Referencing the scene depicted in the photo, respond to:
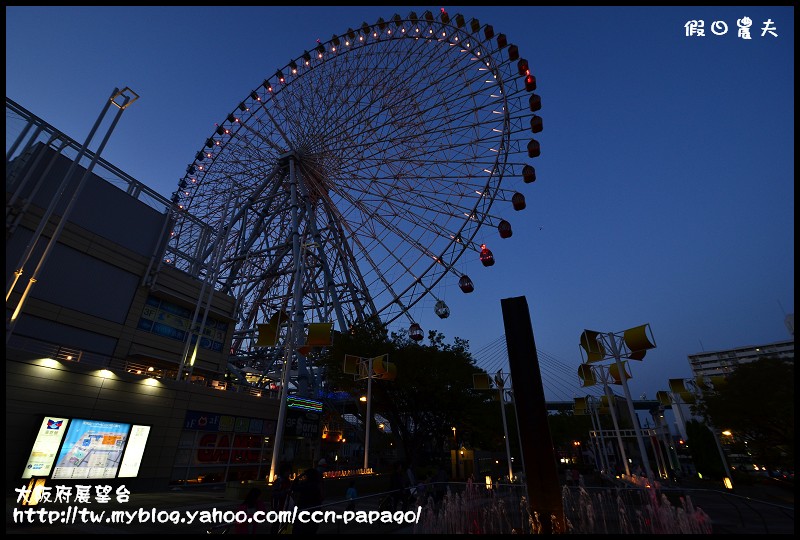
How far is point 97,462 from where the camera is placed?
16.1m

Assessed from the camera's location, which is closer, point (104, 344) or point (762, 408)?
point (104, 344)

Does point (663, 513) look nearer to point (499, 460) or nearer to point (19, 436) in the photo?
point (19, 436)

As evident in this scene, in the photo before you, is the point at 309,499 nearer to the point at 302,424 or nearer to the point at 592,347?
the point at 592,347

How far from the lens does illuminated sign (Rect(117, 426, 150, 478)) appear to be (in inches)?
675

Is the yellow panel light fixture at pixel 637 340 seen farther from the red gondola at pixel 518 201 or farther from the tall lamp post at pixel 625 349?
the red gondola at pixel 518 201

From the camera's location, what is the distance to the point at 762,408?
24.4 metres

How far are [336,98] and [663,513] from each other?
31.5 metres

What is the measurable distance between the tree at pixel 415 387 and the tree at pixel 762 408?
1621cm

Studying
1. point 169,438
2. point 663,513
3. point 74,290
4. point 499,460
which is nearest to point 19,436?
point 169,438

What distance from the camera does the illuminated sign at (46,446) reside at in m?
14.5

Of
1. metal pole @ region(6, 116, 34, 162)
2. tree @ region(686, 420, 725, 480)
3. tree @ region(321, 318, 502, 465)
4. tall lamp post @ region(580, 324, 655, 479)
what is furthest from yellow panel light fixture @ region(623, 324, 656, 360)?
metal pole @ region(6, 116, 34, 162)

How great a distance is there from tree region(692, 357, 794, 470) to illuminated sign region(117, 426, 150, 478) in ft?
109

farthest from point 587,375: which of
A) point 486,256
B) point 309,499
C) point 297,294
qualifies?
point 309,499

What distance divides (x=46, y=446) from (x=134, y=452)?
3.43m
